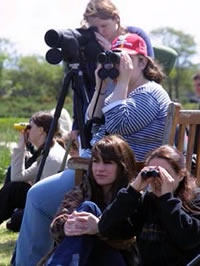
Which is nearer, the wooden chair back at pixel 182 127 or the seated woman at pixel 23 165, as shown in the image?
the wooden chair back at pixel 182 127

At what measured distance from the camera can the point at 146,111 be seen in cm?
315

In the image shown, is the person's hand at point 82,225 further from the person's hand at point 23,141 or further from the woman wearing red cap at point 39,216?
the person's hand at point 23,141

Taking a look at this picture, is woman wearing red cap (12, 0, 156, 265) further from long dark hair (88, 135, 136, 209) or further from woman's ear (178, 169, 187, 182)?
woman's ear (178, 169, 187, 182)

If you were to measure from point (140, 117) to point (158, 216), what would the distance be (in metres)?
0.55

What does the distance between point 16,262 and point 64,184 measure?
0.46 metres

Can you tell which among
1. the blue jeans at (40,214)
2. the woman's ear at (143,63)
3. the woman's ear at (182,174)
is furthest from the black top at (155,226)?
the woman's ear at (143,63)

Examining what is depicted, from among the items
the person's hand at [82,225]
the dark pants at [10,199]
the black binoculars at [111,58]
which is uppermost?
the black binoculars at [111,58]

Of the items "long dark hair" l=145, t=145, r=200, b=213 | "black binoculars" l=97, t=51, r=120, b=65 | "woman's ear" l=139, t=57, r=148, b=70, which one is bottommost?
"long dark hair" l=145, t=145, r=200, b=213

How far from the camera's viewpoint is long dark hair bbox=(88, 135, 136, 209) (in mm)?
2949

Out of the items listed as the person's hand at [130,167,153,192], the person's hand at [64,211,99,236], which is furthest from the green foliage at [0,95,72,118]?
the person's hand at [130,167,153,192]

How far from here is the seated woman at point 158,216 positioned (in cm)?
265

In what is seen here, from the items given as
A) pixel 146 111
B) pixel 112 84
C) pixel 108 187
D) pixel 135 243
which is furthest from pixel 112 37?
pixel 135 243

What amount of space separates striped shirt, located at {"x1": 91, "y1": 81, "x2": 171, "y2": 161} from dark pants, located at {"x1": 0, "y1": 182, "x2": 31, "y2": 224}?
66.0 inches

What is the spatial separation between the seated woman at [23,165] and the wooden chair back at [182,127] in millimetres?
1473
